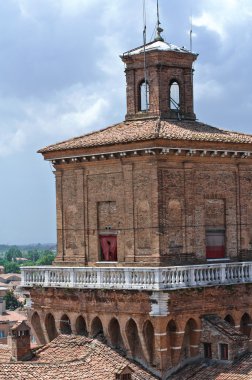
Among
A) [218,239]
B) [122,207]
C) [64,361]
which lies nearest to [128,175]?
[122,207]

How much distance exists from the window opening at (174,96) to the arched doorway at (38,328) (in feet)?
33.0

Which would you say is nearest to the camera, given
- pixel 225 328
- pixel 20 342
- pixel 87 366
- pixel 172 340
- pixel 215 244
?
pixel 87 366

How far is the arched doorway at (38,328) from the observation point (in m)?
47.6

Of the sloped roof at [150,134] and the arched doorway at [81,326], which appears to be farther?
the arched doorway at [81,326]

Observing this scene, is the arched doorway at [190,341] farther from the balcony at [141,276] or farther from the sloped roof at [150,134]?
the sloped roof at [150,134]

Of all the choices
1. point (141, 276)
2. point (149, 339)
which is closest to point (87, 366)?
point (149, 339)

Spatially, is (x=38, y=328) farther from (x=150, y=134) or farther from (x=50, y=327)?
(x=150, y=134)

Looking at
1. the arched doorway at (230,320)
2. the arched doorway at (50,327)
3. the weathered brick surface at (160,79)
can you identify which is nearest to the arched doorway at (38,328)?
the arched doorway at (50,327)

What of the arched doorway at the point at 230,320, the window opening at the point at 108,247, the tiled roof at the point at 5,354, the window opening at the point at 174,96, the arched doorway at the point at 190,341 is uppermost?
the window opening at the point at 174,96

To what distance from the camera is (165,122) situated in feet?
152

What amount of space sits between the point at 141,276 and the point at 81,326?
4.49 metres

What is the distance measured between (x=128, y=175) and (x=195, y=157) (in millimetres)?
2710

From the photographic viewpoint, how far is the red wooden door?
4641 cm

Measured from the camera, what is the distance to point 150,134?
1727 inches
